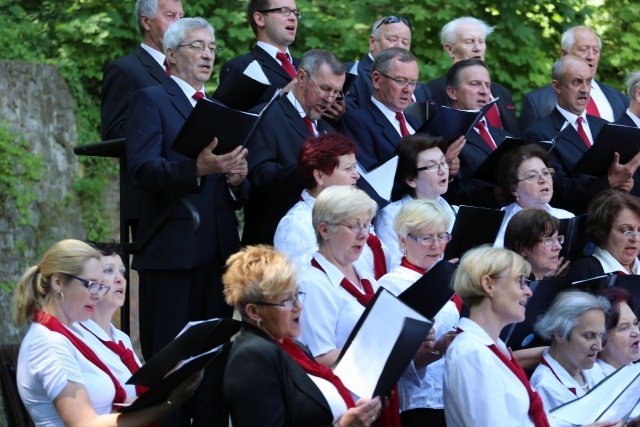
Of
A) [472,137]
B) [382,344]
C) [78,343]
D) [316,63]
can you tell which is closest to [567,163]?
[472,137]

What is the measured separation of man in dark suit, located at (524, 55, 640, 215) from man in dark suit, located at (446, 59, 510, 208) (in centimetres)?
33

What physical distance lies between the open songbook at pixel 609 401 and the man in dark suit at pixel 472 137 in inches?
83.7

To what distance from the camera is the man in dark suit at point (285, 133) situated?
621cm

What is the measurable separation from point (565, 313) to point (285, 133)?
5.69ft

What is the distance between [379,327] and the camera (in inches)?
172

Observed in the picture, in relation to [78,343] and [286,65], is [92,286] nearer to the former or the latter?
[78,343]

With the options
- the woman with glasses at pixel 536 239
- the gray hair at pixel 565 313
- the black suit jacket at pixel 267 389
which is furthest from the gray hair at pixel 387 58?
the black suit jacket at pixel 267 389

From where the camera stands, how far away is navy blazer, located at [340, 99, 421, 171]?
6648mm

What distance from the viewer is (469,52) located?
26.9 feet

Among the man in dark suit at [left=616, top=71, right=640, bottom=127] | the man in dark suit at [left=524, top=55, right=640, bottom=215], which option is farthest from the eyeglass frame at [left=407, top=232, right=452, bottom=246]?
the man in dark suit at [left=616, top=71, right=640, bottom=127]

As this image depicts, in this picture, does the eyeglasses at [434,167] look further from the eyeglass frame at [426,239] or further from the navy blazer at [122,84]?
the navy blazer at [122,84]

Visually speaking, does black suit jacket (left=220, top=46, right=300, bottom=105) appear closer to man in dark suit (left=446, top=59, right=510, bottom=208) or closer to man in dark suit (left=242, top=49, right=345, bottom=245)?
man in dark suit (left=242, top=49, right=345, bottom=245)

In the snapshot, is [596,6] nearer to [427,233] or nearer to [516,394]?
[427,233]

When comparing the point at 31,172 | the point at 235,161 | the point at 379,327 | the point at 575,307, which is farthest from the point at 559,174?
the point at 31,172
